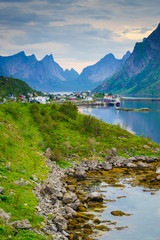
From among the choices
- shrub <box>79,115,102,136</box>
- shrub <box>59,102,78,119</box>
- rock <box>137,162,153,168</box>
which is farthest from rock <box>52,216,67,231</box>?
shrub <box>59,102,78,119</box>

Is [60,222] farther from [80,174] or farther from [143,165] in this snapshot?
[143,165]

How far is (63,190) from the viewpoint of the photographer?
3303 cm

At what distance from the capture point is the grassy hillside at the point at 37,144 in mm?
22625

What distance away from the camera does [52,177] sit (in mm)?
36938

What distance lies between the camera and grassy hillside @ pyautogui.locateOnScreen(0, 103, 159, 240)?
22.6m

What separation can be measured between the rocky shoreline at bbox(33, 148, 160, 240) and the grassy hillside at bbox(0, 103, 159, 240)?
1.23 meters

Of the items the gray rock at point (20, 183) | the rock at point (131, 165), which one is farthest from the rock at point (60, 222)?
the rock at point (131, 165)

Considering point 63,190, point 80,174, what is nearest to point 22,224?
point 63,190

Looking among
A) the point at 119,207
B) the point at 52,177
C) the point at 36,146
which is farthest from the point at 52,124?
the point at 119,207

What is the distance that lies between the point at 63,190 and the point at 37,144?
19100mm

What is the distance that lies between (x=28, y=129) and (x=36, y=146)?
20.1ft

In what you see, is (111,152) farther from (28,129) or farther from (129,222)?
(129,222)

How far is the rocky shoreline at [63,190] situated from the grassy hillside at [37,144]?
1235mm

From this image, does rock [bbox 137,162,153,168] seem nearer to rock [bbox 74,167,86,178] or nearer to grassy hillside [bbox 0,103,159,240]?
grassy hillside [bbox 0,103,159,240]
